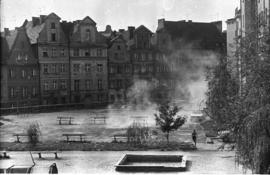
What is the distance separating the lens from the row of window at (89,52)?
31703 mm

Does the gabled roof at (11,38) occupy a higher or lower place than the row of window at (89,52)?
higher

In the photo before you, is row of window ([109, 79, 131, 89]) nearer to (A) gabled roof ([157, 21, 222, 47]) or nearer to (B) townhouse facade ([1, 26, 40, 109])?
(B) townhouse facade ([1, 26, 40, 109])

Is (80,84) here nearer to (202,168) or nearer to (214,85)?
(214,85)

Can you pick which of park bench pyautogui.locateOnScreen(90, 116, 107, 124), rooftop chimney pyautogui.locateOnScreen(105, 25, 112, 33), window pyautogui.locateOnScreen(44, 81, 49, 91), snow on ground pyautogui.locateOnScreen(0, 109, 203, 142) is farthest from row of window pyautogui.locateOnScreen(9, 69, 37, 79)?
rooftop chimney pyautogui.locateOnScreen(105, 25, 112, 33)

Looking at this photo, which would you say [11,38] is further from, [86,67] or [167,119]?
[167,119]

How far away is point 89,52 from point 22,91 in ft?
21.9

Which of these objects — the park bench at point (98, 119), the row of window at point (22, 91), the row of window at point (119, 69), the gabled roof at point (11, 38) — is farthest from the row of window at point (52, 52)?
the park bench at point (98, 119)

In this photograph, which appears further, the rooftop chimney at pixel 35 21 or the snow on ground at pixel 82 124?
the rooftop chimney at pixel 35 21

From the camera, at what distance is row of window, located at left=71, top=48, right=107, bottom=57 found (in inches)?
1248

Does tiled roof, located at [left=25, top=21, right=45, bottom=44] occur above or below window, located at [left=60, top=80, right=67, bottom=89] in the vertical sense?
above

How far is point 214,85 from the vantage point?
57.1 feet

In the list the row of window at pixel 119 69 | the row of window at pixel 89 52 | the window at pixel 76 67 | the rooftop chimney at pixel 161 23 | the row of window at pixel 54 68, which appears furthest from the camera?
the rooftop chimney at pixel 161 23

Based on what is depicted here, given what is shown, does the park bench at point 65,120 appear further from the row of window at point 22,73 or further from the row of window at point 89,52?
the row of window at point 89,52

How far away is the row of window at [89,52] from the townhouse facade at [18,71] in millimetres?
3032
